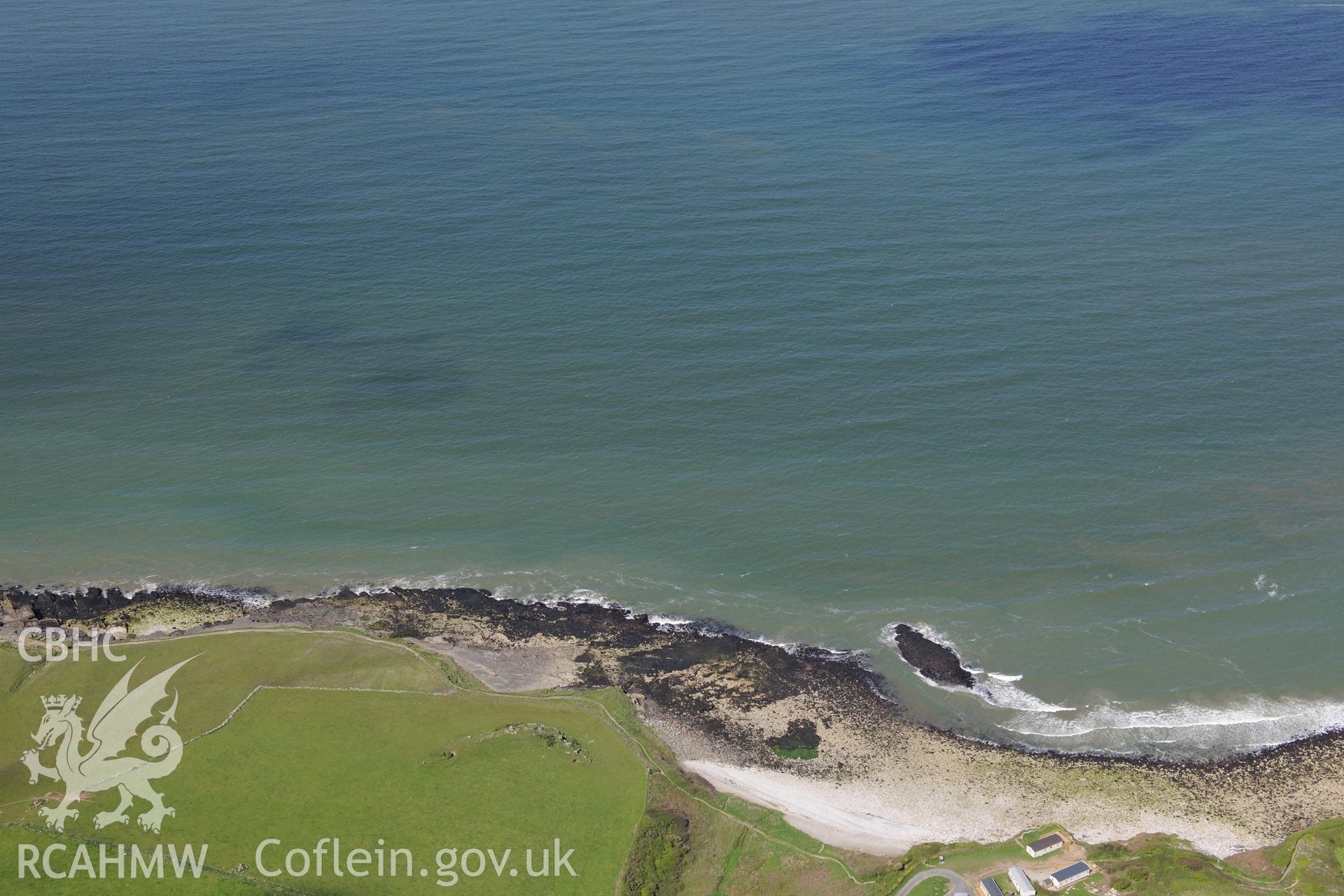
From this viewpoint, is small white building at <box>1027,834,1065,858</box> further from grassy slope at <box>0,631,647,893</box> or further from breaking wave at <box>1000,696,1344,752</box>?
grassy slope at <box>0,631,647,893</box>

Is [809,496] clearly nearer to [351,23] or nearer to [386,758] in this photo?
[386,758]

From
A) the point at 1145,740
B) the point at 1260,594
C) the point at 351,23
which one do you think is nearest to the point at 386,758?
the point at 1145,740

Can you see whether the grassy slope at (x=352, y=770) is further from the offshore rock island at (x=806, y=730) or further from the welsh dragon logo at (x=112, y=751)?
the offshore rock island at (x=806, y=730)

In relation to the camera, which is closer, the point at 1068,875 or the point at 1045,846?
the point at 1068,875

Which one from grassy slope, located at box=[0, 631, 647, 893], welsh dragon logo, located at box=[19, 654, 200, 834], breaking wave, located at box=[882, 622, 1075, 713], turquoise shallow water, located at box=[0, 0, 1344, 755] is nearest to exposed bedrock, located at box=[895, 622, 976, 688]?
breaking wave, located at box=[882, 622, 1075, 713]

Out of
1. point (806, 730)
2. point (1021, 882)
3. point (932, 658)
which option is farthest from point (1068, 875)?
point (932, 658)

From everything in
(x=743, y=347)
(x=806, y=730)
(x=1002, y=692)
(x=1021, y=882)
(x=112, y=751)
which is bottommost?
(x=1021, y=882)

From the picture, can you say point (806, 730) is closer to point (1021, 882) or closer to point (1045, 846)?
point (1045, 846)
